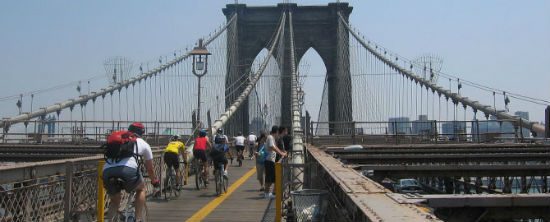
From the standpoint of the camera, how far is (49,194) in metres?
6.20

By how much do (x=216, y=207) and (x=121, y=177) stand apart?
3.35m

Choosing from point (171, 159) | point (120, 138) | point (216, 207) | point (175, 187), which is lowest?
point (216, 207)

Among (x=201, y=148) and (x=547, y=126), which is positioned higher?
(x=547, y=126)

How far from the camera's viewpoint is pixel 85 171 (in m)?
6.51

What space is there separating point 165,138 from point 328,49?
22.9 meters

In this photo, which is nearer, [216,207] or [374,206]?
[374,206]

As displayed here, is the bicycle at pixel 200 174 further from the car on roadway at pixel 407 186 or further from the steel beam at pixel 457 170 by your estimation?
the car on roadway at pixel 407 186

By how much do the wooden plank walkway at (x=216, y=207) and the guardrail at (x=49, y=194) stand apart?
1017 millimetres

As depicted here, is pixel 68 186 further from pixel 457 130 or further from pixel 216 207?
pixel 457 130

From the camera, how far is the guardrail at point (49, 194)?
554 centimetres

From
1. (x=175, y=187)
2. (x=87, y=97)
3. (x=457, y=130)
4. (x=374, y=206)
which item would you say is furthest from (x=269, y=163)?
(x=87, y=97)

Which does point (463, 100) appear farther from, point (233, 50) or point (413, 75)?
point (233, 50)

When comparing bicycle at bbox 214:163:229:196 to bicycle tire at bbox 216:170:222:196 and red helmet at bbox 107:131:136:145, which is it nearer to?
bicycle tire at bbox 216:170:222:196

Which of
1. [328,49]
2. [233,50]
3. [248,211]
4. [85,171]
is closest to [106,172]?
[85,171]
